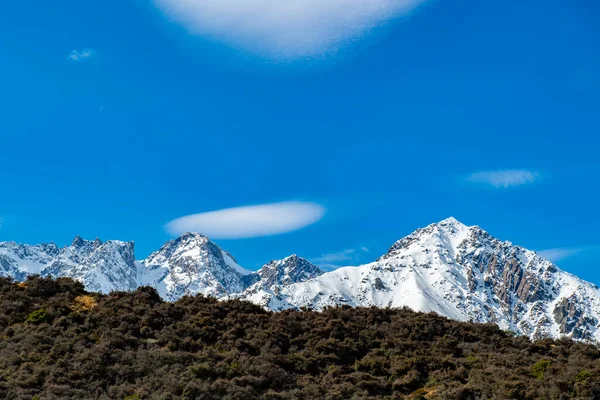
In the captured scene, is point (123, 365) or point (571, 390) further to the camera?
point (123, 365)

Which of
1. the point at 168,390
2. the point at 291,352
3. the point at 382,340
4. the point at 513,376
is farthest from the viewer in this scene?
the point at 382,340

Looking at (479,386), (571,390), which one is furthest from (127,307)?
(571,390)

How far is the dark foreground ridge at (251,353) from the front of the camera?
2555 centimetres

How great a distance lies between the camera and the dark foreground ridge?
25.5 m

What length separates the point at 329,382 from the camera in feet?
89.8

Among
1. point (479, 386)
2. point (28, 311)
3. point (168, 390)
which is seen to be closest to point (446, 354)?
point (479, 386)

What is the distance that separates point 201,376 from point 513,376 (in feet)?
40.0

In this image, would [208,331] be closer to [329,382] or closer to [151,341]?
[151,341]

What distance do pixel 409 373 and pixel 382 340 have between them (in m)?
4.07

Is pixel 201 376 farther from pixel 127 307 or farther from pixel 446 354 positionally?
pixel 446 354

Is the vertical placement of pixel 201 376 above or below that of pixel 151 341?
below

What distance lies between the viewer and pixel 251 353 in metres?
30.2

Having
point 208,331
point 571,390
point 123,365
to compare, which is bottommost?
point 571,390

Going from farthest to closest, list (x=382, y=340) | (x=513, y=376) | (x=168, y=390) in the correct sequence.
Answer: (x=382, y=340) < (x=513, y=376) < (x=168, y=390)
